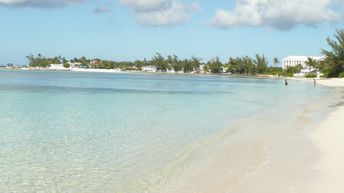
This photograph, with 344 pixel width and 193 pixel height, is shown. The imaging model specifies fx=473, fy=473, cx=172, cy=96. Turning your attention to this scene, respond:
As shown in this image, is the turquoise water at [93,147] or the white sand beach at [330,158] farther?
the turquoise water at [93,147]

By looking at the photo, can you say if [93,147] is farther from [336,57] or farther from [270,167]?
[336,57]

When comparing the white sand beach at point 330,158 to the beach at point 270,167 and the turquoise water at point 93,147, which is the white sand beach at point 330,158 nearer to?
the beach at point 270,167

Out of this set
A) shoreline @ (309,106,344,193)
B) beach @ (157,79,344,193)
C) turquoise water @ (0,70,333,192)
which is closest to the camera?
shoreline @ (309,106,344,193)

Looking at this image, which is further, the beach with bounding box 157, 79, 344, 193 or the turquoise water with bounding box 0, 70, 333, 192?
the turquoise water with bounding box 0, 70, 333, 192

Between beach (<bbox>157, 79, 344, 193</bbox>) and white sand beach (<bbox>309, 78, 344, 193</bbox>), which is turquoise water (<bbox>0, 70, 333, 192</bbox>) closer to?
beach (<bbox>157, 79, 344, 193</bbox>)

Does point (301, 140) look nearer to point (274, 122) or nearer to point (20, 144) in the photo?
point (274, 122)

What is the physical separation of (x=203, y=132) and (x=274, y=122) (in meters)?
5.84

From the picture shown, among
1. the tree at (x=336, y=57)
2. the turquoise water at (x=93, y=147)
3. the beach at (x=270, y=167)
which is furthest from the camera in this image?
the tree at (x=336, y=57)

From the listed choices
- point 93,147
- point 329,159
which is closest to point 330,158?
point 329,159

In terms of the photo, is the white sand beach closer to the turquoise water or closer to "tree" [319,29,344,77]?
the turquoise water

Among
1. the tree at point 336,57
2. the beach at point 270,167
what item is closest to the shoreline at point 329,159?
the beach at point 270,167

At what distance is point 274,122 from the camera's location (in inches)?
960

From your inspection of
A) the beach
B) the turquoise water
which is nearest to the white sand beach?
the beach

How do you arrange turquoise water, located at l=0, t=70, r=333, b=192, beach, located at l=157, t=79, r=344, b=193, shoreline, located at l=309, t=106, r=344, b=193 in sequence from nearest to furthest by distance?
1. shoreline, located at l=309, t=106, r=344, b=193
2. beach, located at l=157, t=79, r=344, b=193
3. turquoise water, located at l=0, t=70, r=333, b=192
